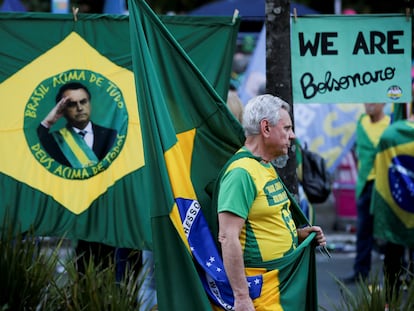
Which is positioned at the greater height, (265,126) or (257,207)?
(265,126)

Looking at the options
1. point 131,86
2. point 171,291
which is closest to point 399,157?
point 131,86

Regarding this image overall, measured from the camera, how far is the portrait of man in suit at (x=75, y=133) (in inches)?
276

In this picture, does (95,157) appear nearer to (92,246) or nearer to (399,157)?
(92,246)

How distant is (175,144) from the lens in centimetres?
539

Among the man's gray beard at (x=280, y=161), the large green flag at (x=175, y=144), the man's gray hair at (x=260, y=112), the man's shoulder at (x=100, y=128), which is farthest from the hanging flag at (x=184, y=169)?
the man's shoulder at (x=100, y=128)

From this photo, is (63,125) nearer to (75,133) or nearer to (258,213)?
A: (75,133)

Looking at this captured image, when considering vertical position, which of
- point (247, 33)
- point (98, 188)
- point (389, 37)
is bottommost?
point (98, 188)

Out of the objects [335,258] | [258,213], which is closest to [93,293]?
[258,213]

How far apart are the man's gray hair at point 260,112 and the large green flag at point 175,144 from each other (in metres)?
0.48

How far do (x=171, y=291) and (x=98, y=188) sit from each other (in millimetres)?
1994

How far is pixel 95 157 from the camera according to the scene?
703 centimetres

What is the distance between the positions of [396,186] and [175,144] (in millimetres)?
3954

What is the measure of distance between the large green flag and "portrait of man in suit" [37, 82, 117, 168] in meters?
1.57

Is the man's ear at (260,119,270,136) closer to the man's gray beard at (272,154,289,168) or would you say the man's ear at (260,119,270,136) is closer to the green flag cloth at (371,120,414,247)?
the man's gray beard at (272,154,289,168)
